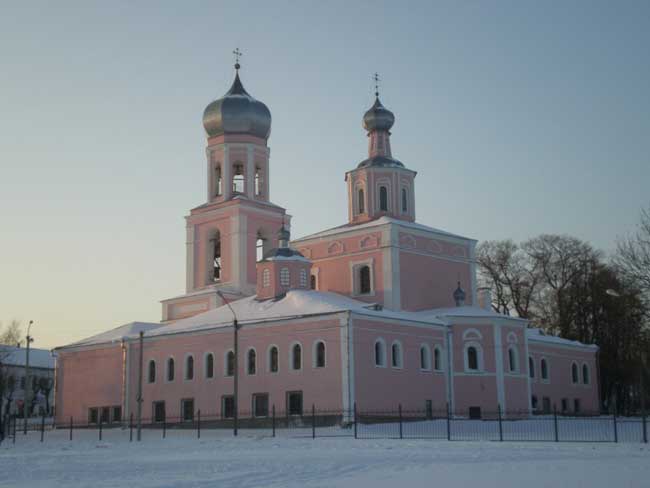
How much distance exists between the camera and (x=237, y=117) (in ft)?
159

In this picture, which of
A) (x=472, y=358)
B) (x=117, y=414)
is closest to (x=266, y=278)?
(x=472, y=358)

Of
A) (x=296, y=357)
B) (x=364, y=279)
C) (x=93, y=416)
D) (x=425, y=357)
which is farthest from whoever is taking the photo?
(x=93, y=416)

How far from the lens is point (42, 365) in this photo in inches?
3258

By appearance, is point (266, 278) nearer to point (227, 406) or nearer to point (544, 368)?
point (227, 406)

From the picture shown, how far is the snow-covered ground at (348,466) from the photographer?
14938 millimetres

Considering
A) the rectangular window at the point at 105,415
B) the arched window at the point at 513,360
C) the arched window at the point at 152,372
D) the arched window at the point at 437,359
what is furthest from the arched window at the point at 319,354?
the rectangular window at the point at 105,415

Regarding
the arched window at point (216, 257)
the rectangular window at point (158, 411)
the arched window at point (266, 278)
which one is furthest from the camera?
the arched window at point (216, 257)

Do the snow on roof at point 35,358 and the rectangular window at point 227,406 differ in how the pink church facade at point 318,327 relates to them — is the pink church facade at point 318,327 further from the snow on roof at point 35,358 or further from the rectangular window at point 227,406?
the snow on roof at point 35,358

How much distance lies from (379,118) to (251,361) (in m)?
15.3

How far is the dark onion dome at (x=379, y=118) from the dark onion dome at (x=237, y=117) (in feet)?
17.9

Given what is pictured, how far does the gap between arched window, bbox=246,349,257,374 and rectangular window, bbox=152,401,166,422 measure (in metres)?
5.54

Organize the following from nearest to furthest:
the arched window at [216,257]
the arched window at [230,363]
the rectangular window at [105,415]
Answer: the arched window at [230,363] → the rectangular window at [105,415] → the arched window at [216,257]

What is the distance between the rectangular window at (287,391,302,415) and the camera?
37.8 metres

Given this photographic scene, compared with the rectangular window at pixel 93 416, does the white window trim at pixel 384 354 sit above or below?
above
